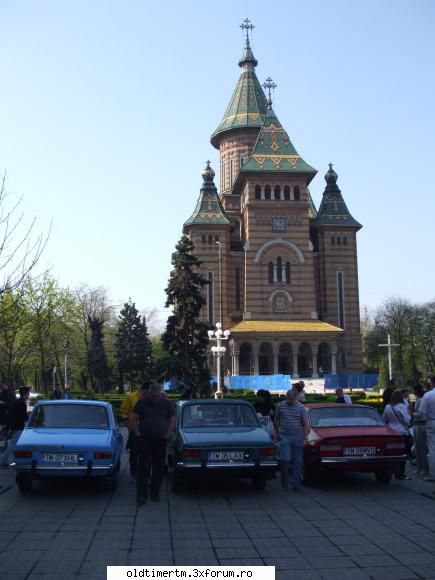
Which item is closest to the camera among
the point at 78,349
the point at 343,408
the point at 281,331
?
the point at 343,408

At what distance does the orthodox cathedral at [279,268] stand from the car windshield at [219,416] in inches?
1573

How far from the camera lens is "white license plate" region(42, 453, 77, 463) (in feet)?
31.9

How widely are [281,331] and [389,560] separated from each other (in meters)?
45.3

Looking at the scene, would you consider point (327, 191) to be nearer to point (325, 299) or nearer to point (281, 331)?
point (325, 299)

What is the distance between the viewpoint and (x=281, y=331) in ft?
170

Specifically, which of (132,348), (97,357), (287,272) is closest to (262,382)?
(287,272)

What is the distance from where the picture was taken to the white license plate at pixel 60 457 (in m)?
9.71

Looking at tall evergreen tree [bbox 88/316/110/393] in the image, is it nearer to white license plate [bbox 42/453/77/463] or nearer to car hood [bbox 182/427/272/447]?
car hood [bbox 182/427/272/447]

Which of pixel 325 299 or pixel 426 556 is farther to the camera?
pixel 325 299

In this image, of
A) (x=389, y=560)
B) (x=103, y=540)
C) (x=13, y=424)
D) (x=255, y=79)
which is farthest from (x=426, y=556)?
(x=255, y=79)

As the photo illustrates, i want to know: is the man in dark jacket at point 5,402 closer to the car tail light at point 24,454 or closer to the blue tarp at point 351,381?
the car tail light at point 24,454

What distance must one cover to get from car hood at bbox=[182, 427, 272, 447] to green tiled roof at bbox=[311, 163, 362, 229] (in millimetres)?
49712

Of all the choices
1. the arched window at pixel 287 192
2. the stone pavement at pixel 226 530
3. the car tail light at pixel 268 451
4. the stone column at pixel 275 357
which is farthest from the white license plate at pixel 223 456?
the arched window at pixel 287 192

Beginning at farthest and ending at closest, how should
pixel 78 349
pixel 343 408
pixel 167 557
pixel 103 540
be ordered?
pixel 78 349
pixel 343 408
pixel 103 540
pixel 167 557
